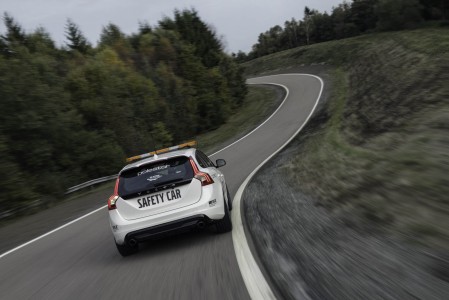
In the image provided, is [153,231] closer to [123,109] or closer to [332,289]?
[332,289]

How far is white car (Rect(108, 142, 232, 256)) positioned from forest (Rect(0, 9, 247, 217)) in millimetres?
3132

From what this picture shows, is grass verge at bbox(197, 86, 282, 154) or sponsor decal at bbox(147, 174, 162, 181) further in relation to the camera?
grass verge at bbox(197, 86, 282, 154)

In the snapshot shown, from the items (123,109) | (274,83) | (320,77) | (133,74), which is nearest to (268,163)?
(123,109)

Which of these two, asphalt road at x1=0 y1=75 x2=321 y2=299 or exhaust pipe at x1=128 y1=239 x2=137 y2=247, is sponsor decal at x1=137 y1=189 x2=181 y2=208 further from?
asphalt road at x1=0 y1=75 x2=321 y2=299

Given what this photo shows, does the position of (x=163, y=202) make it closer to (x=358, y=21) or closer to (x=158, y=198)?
(x=158, y=198)

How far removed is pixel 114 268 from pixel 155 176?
4.87ft

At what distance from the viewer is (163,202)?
284 inches

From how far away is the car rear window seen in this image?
7.31 metres

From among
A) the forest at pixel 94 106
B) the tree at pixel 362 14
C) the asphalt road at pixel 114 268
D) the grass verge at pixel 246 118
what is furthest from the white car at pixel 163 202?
the tree at pixel 362 14

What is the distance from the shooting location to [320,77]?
48250mm

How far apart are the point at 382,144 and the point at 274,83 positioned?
43.0m

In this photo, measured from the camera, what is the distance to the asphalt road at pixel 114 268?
5297 mm

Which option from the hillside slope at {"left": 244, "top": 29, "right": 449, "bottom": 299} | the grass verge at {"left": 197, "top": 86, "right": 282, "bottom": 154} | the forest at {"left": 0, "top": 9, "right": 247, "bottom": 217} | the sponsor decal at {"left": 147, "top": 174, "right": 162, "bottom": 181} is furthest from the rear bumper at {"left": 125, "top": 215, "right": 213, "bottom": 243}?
the grass verge at {"left": 197, "top": 86, "right": 282, "bottom": 154}

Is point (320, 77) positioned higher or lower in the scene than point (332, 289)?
lower
